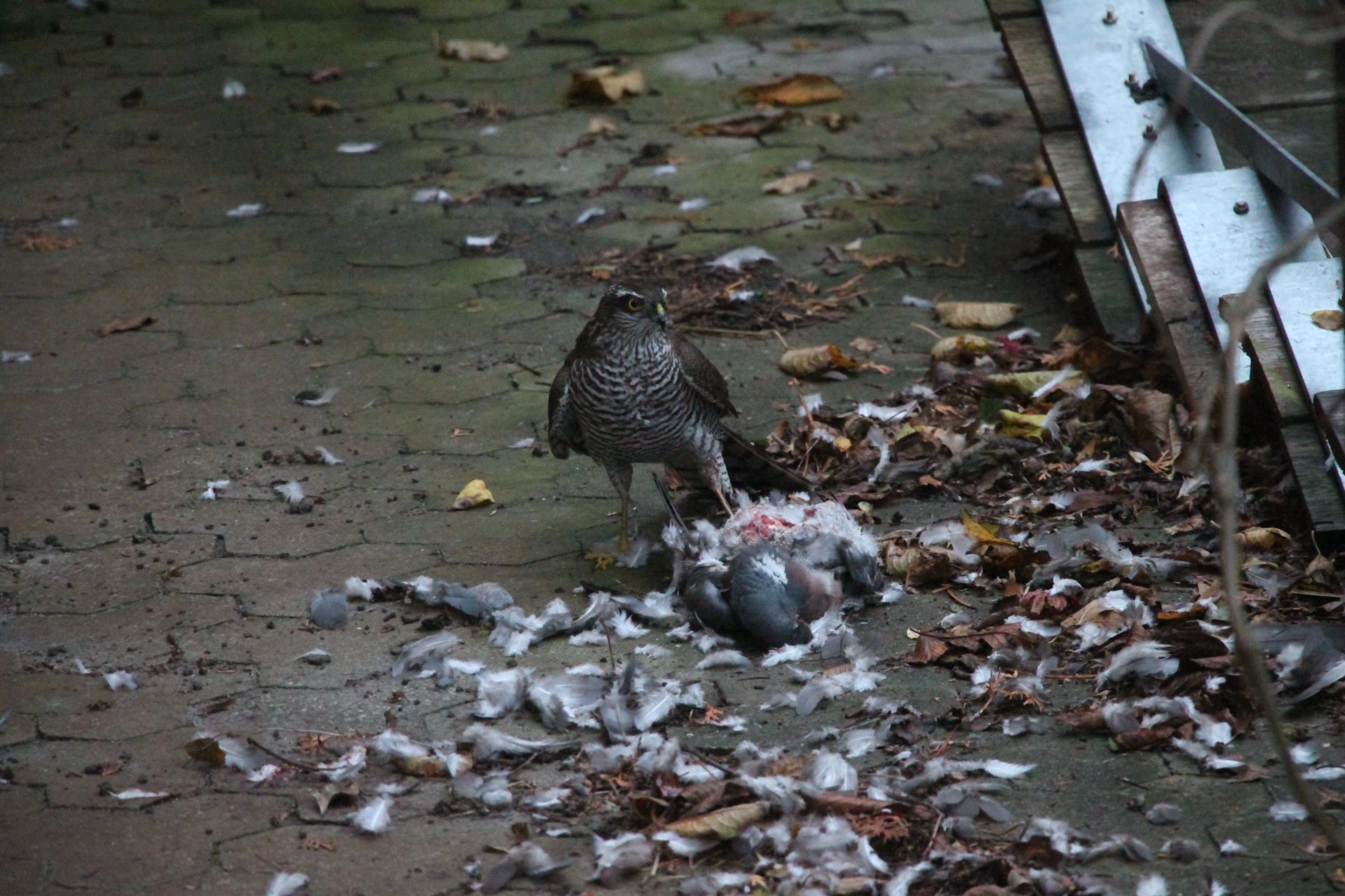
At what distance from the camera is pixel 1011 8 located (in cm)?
664

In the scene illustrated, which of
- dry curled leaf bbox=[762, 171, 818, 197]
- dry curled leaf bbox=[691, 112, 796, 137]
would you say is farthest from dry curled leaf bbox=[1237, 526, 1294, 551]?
dry curled leaf bbox=[691, 112, 796, 137]

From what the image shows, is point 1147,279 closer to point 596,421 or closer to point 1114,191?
point 1114,191

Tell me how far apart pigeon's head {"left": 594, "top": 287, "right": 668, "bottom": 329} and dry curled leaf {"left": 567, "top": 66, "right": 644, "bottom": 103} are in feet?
15.9

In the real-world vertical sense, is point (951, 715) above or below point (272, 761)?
below

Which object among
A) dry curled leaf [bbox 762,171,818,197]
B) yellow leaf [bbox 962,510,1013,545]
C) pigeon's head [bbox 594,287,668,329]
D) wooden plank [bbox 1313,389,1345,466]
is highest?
pigeon's head [bbox 594,287,668,329]

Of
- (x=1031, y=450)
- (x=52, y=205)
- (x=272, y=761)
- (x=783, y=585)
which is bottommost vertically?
(x=1031, y=450)

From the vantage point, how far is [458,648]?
429cm

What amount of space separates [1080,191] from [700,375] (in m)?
2.36

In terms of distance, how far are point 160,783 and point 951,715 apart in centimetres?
199

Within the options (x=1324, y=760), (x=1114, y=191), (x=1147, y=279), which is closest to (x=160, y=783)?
(x=1324, y=760)

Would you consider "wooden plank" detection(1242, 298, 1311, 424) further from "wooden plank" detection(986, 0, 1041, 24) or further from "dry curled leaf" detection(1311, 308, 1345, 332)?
"wooden plank" detection(986, 0, 1041, 24)

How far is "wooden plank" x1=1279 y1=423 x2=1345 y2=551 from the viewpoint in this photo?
14.4 ft

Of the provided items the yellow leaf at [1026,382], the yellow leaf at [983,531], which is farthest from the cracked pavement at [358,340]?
the yellow leaf at [1026,382]

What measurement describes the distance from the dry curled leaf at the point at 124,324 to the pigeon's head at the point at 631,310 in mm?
2990
